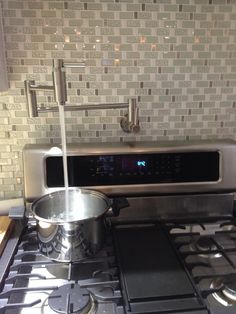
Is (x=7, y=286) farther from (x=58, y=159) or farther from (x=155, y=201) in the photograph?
(x=155, y=201)

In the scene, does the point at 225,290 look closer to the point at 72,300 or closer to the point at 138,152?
the point at 72,300

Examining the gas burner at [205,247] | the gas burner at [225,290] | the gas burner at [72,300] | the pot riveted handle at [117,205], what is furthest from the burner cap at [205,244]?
the gas burner at [72,300]

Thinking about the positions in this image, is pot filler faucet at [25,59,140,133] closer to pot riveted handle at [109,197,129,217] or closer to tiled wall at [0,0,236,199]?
tiled wall at [0,0,236,199]

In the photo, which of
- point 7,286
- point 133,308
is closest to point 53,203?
point 7,286

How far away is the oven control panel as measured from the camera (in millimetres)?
908

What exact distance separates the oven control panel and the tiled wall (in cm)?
10

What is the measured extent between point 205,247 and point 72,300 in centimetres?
38

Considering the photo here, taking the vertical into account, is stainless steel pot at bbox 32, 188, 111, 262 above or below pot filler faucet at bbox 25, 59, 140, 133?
below

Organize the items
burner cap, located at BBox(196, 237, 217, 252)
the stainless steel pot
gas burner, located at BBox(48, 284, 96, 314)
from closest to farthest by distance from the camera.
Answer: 1. gas burner, located at BBox(48, 284, 96, 314)
2. the stainless steel pot
3. burner cap, located at BBox(196, 237, 217, 252)

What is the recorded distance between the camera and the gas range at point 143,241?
0.62m

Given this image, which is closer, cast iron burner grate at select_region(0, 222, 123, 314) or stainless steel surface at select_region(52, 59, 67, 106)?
cast iron burner grate at select_region(0, 222, 123, 314)

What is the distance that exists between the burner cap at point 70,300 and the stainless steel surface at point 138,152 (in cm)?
34

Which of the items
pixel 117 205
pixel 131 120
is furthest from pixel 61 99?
pixel 117 205

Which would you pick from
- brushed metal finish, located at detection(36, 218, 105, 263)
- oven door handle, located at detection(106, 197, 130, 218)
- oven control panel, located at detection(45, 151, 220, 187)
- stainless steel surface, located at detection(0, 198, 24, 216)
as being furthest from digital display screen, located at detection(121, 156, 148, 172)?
stainless steel surface, located at detection(0, 198, 24, 216)
